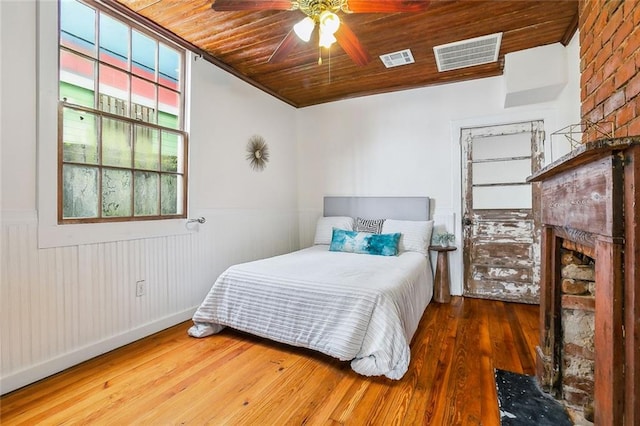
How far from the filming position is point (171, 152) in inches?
107

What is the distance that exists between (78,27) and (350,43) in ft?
6.25

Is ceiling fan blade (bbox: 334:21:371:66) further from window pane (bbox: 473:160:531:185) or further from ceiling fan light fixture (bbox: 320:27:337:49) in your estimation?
window pane (bbox: 473:160:531:185)

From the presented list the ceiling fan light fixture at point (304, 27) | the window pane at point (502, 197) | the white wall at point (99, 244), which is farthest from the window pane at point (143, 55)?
the window pane at point (502, 197)

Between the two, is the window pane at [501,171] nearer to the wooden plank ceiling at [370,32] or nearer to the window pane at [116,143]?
the wooden plank ceiling at [370,32]

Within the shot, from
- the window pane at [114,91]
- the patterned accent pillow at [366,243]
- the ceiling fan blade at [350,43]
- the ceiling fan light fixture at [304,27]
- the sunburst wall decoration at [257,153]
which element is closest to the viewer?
the ceiling fan light fixture at [304,27]

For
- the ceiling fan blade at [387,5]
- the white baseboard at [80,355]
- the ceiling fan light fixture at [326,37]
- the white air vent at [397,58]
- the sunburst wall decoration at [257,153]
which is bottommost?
the white baseboard at [80,355]

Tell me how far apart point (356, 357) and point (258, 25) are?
2706 mm

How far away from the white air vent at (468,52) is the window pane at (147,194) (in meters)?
2.90

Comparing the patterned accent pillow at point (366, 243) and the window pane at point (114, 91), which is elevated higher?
the window pane at point (114, 91)

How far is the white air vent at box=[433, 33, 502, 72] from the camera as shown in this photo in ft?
9.03

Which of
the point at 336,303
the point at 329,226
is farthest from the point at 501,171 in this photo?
the point at 336,303

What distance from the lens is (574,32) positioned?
8.41 ft

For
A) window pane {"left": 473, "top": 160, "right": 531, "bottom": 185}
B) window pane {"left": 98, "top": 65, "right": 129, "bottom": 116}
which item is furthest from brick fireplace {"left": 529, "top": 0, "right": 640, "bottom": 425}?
window pane {"left": 98, "top": 65, "right": 129, "bottom": 116}

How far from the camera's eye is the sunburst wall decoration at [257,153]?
3.61m
